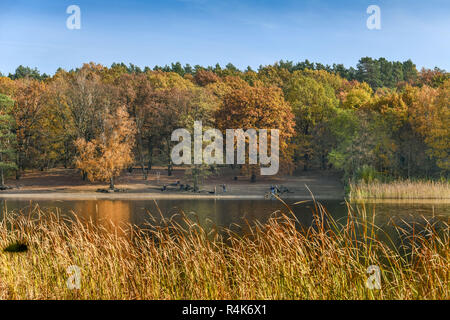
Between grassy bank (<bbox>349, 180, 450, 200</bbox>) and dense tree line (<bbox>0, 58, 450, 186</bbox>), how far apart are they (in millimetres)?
3377

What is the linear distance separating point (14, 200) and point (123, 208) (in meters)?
12.3

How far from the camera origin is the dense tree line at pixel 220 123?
39.8 metres

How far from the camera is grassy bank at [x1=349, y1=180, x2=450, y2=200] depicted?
32.0 meters

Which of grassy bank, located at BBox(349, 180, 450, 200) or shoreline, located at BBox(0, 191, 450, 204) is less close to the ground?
grassy bank, located at BBox(349, 180, 450, 200)

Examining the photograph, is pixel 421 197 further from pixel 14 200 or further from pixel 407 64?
pixel 407 64

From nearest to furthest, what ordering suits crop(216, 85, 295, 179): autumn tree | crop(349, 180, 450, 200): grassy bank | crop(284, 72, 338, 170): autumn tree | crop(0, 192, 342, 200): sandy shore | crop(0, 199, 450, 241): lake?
crop(0, 199, 450, 241): lake
crop(349, 180, 450, 200): grassy bank
crop(0, 192, 342, 200): sandy shore
crop(216, 85, 295, 179): autumn tree
crop(284, 72, 338, 170): autumn tree

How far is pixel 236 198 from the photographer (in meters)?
38.7

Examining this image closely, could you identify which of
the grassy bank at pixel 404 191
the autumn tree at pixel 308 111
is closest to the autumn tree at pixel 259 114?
the autumn tree at pixel 308 111

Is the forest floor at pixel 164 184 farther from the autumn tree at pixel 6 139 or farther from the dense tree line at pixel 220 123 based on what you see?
the autumn tree at pixel 6 139

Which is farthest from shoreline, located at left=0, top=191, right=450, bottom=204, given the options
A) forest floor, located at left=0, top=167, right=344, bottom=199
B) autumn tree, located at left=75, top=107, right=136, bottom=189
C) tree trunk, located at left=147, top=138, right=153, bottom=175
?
tree trunk, located at left=147, top=138, right=153, bottom=175

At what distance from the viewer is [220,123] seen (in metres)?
48.9

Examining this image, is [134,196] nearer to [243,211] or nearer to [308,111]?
[243,211]

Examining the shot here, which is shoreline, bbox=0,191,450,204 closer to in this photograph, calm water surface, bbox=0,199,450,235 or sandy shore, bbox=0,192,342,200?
sandy shore, bbox=0,192,342,200
